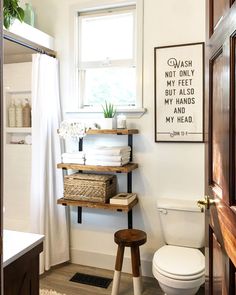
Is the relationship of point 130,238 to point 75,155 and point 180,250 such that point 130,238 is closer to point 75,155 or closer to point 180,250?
point 180,250

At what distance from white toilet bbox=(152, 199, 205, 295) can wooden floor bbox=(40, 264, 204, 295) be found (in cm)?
42

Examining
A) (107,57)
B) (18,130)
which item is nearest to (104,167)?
(107,57)

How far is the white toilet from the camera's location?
1.77 m

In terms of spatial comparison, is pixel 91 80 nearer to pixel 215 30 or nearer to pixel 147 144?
pixel 147 144

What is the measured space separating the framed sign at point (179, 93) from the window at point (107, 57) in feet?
0.87

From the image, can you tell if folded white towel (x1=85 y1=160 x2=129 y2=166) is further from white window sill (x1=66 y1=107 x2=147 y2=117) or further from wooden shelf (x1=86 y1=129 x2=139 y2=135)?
white window sill (x1=66 y1=107 x2=147 y2=117)

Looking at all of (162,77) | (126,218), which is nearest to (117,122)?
(162,77)

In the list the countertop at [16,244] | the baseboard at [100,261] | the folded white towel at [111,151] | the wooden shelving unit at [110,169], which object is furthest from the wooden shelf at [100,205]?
the countertop at [16,244]

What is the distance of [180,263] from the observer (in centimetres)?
189

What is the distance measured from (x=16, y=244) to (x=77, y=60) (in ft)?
6.40

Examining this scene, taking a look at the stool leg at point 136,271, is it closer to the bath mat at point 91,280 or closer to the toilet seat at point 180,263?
the toilet seat at point 180,263

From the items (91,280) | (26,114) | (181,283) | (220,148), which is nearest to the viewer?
(220,148)

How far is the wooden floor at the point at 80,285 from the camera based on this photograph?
7.36 feet

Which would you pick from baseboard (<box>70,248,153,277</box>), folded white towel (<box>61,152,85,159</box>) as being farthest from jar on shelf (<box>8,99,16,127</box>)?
baseboard (<box>70,248,153,277</box>)
